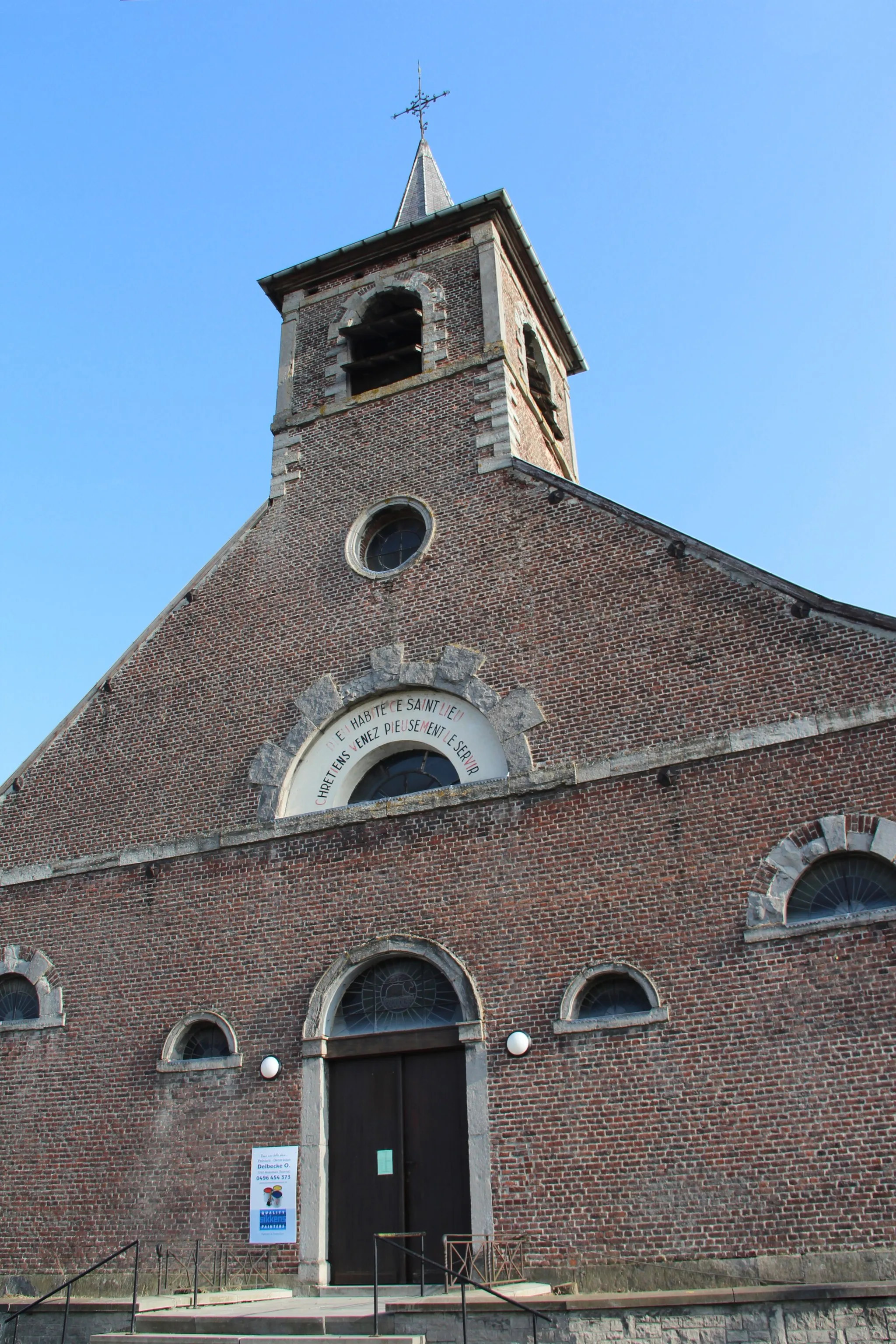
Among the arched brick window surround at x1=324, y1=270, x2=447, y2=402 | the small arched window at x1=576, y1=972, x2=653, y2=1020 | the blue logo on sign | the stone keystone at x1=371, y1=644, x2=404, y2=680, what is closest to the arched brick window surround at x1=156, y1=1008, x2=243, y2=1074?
the blue logo on sign

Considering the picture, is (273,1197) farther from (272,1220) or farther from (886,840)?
(886,840)

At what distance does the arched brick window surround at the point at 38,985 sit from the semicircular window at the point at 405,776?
446cm

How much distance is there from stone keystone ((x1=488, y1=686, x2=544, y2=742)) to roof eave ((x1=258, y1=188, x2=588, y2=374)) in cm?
871

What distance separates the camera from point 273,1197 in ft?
38.8

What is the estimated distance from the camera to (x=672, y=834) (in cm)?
1146

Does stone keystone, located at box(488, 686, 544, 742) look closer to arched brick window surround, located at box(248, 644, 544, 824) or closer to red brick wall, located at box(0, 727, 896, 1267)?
arched brick window surround, located at box(248, 644, 544, 824)

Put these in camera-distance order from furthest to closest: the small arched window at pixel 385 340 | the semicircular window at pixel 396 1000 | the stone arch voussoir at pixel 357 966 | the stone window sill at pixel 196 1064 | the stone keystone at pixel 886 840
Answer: the small arched window at pixel 385 340, the stone window sill at pixel 196 1064, the semicircular window at pixel 396 1000, the stone arch voussoir at pixel 357 966, the stone keystone at pixel 886 840

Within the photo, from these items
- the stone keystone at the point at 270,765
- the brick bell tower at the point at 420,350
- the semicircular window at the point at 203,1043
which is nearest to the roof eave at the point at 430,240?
the brick bell tower at the point at 420,350

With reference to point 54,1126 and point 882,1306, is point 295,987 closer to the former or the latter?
point 54,1126

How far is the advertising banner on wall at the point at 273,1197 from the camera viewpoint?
1168 cm

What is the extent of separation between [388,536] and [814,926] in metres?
7.85

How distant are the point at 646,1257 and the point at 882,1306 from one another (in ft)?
7.35

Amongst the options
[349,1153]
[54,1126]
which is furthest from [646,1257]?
[54,1126]

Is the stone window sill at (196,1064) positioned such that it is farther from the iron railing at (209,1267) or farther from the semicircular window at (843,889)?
the semicircular window at (843,889)
